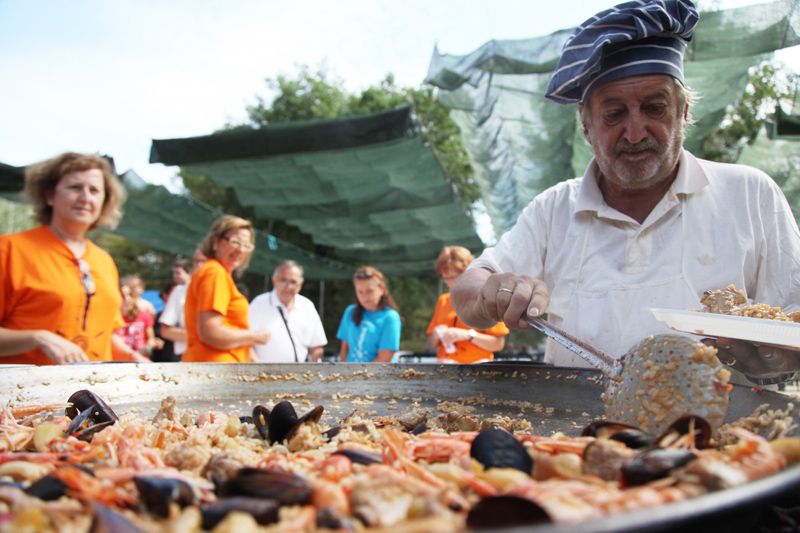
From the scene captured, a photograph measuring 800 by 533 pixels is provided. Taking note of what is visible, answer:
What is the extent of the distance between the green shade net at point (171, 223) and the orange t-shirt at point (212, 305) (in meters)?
4.94

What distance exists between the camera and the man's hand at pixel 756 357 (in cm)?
149

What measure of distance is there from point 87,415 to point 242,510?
1.05 m

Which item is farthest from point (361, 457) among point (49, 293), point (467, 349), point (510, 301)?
point (467, 349)

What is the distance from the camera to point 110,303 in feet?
11.1

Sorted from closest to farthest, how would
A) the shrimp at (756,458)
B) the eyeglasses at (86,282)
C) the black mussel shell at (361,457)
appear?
the shrimp at (756,458) → the black mussel shell at (361,457) → the eyeglasses at (86,282)

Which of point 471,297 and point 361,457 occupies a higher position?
point 471,297

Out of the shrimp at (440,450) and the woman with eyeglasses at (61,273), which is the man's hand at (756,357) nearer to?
the shrimp at (440,450)

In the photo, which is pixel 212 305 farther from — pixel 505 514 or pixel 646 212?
pixel 505 514

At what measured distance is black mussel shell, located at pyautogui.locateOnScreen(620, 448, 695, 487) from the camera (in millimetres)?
918

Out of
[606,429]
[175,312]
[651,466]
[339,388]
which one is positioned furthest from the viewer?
[175,312]

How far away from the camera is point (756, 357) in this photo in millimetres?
1552

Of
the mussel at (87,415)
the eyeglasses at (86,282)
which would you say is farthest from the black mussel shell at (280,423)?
the eyeglasses at (86,282)

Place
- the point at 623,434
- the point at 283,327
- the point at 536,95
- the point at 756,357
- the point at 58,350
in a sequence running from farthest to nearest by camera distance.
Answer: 1. the point at 536,95
2. the point at 283,327
3. the point at 58,350
4. the point at 756,357
5. the point at 623,434

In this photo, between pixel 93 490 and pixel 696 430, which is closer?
pixel 93 490
